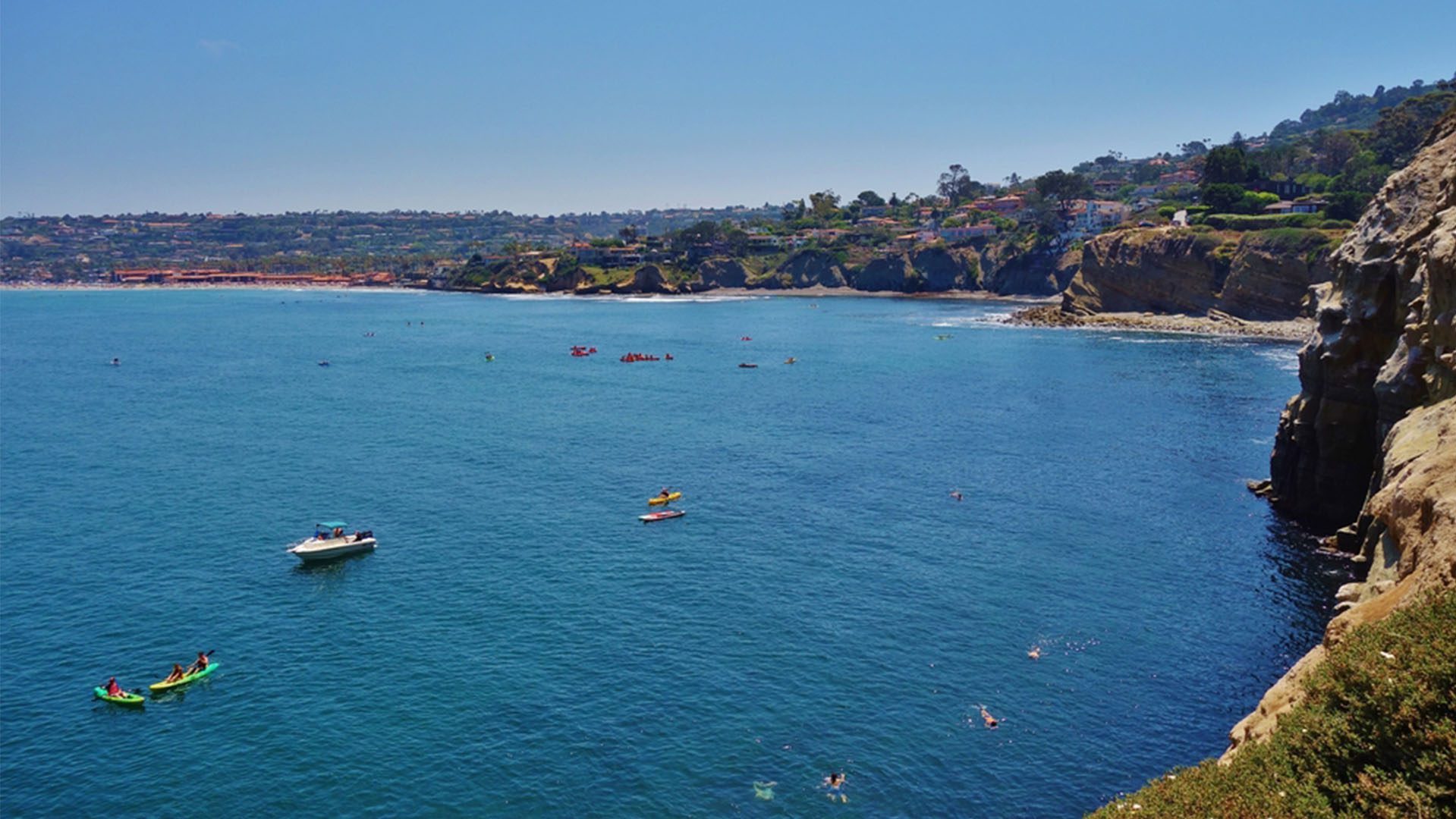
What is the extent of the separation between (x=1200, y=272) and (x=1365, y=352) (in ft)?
395

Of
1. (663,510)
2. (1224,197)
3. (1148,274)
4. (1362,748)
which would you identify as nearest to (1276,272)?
(1148,274)

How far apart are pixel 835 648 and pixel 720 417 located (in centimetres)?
5508

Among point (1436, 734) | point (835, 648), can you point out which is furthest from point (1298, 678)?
point (835, 648)

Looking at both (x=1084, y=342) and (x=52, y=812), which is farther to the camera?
(x=1084, y=342)

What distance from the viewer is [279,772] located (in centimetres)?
3512

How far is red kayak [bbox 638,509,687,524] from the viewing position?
63188mm

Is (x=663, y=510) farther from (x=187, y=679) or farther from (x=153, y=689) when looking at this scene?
(x=153, y=689)

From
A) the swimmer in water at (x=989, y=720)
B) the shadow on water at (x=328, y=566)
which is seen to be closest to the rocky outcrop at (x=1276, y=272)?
the swimmer in water at (x=989, y=720)

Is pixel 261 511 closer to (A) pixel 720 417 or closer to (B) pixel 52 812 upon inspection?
(B) pixel 52 812

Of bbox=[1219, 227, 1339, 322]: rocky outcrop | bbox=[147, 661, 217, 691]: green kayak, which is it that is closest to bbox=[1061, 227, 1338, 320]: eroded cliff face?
bbox=[1219, 227, 1339, 322]: rocky outcrop

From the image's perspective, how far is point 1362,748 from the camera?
70.4 feet

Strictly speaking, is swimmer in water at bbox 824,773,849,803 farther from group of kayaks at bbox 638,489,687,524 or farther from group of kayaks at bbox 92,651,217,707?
group of kayaks at bbox 638,489,687,524

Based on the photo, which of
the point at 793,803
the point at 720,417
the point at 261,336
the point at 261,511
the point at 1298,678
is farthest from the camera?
the point at 261,336

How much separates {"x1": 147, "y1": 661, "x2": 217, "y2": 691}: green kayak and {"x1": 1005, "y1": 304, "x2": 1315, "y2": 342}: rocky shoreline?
13526 centimetres
